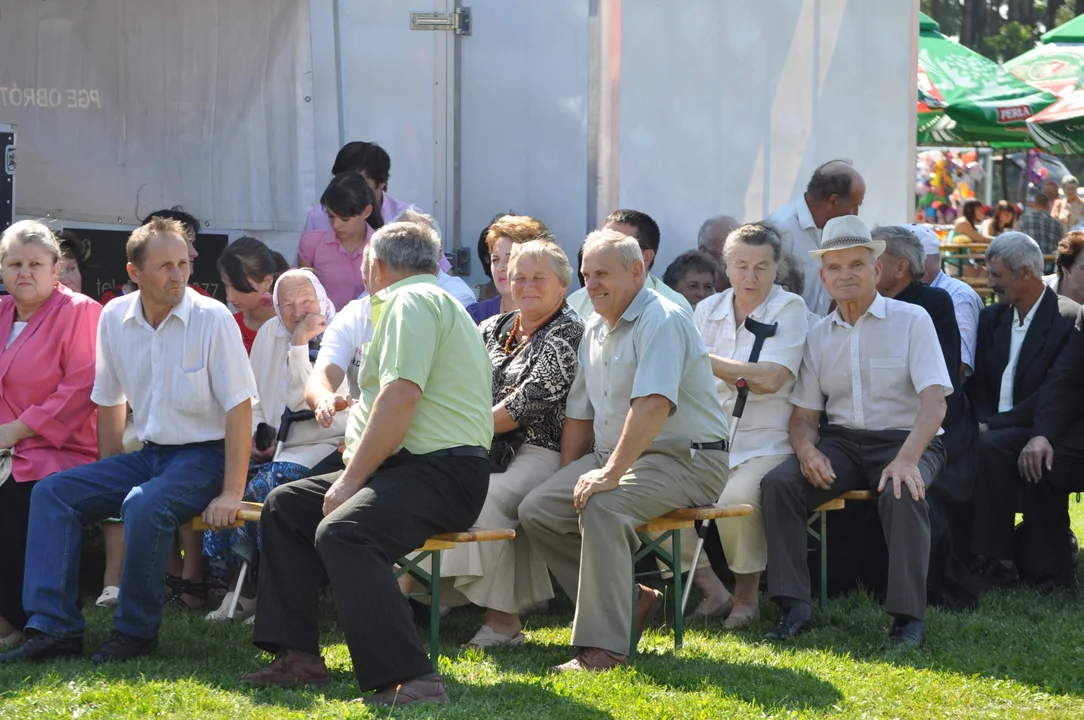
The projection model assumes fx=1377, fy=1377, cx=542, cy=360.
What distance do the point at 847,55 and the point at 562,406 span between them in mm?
3324

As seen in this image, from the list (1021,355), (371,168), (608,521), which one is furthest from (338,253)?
(1021,355)

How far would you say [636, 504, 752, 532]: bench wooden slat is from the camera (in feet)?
15.9

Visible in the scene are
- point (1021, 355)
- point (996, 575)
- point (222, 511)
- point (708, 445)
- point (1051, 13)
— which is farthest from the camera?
point (1051, 13)

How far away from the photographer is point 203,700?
4.18m

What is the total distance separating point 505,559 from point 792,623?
1.10 meters

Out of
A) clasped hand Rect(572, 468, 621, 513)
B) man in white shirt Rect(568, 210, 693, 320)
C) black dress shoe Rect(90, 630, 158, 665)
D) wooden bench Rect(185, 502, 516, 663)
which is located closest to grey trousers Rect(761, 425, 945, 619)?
clasped hand Rect(572, 468, 621, 513)

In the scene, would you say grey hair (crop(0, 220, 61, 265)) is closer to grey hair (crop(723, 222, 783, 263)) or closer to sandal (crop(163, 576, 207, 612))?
sandal (crop(163, 576, 207, 612))

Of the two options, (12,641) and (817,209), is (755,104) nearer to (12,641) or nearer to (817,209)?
(817,209)

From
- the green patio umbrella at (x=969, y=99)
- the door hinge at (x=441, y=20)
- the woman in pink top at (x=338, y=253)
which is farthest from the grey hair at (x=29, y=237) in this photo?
the green patio umbrella at (x=969, y=99)

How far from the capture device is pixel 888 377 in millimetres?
5414

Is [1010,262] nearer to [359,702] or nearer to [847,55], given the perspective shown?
[847,55]

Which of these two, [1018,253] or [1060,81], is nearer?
[1018,253]

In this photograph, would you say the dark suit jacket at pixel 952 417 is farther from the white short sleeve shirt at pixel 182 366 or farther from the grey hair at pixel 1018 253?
the white short sleeve shirt at pixel 182 366

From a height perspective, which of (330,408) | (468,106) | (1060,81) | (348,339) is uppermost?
(1060,81)
